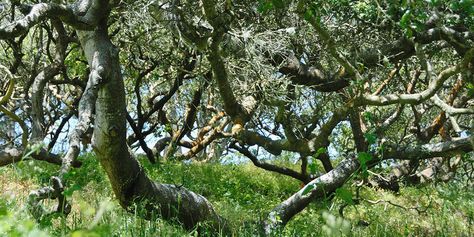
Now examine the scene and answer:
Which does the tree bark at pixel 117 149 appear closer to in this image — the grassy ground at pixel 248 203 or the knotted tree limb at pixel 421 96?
the grassy ground at pixel 248 203

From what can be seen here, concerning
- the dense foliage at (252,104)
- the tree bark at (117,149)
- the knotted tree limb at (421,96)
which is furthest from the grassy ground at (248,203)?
the knotted tree limb at (421,96)

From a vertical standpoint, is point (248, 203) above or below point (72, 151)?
above

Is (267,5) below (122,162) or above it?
above

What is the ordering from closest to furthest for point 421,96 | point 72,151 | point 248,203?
point 72,151 < point 421,96 < point 248,203

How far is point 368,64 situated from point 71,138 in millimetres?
5508

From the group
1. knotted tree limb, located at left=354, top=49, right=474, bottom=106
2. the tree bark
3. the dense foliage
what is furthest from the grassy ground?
knotted tree limb, located at left=354, top=49, right=474, bottom=106

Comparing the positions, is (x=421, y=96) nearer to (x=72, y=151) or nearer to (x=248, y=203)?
(x=248, y=203)

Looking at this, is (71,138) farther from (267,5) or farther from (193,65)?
(193,65)

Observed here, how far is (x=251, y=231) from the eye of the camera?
5.36m

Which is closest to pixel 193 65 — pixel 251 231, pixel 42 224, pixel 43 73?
pixel 43 73

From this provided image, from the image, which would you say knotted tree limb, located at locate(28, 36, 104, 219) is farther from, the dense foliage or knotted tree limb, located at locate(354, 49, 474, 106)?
knotted tree limb, located at locate(354, 49, 474, 106)

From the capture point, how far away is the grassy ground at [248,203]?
4.84m

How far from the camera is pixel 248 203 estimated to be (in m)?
10.5

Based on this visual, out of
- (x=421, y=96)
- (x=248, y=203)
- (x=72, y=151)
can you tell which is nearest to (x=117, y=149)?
(x=72, y=151)
